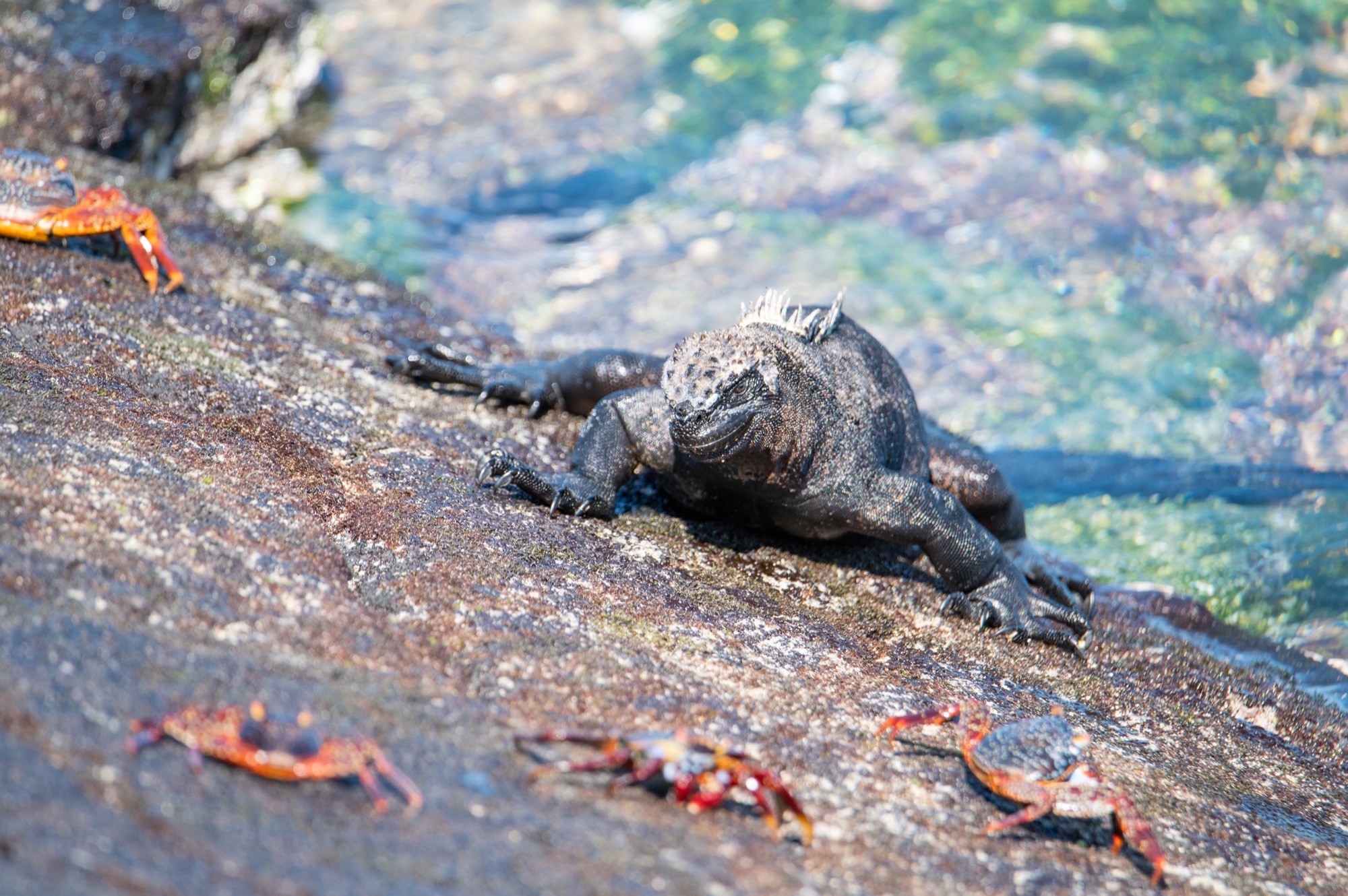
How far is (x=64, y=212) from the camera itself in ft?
15.1

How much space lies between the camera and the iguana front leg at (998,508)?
16.4 ft

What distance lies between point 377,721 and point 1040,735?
176 centimetres

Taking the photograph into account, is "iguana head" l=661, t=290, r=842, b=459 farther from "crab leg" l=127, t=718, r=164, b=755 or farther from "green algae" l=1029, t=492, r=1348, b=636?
"green algae" l=1029, t=492, r=1348, b=636

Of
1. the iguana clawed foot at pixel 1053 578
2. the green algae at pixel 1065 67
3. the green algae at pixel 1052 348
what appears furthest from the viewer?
the green algae at pixel 1065 67

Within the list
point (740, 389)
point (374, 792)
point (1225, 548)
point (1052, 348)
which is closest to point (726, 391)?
point (740, 389)

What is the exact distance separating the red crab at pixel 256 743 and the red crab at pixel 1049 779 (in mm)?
1619

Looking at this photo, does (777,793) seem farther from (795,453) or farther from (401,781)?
(795,453)

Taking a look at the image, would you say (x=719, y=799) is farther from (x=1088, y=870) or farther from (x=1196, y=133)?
(x=1196, y=133)

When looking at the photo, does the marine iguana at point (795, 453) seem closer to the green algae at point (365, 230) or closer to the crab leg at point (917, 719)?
Result: the crab leg at point (917, 719)

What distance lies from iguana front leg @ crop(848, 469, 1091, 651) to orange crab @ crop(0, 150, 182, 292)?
312 cm

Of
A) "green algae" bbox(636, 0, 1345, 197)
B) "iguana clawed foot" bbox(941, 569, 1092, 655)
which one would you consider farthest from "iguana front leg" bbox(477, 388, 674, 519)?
"green algae" bbox(636, 0, 1345, 197)

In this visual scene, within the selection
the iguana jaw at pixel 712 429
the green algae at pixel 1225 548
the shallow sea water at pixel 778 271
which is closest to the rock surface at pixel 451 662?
the iguana jaw at pixel 712 429

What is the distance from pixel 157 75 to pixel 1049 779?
25.1 ft

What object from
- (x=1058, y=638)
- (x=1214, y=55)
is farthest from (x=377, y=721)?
(x=1214, y=55)
